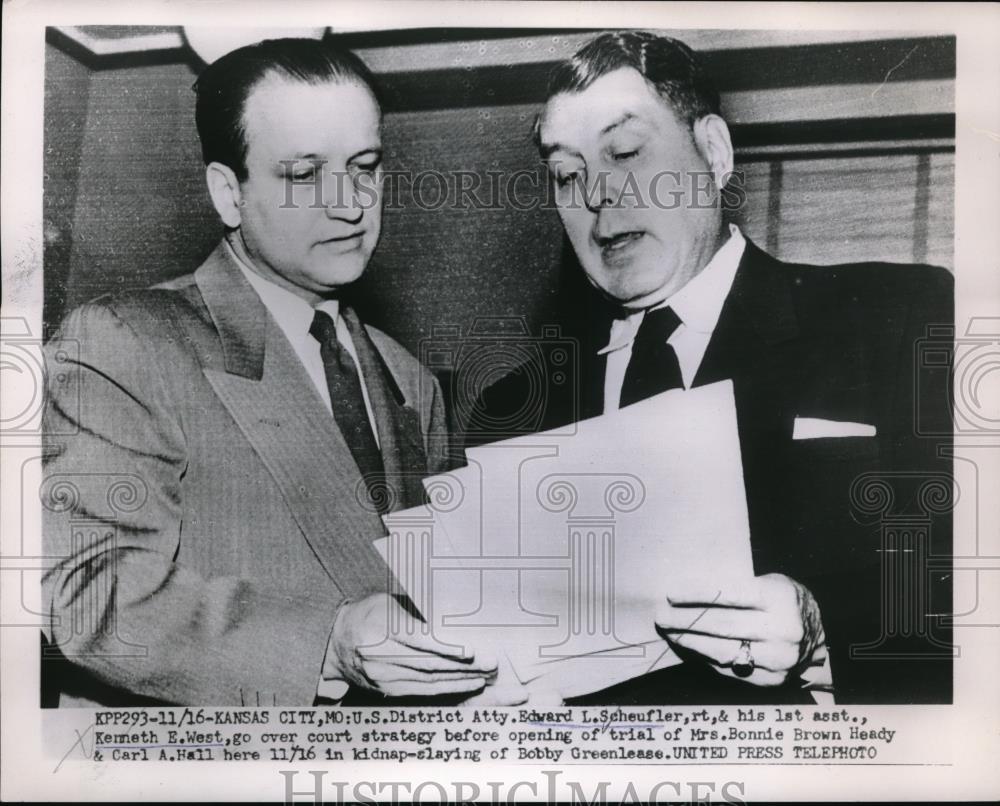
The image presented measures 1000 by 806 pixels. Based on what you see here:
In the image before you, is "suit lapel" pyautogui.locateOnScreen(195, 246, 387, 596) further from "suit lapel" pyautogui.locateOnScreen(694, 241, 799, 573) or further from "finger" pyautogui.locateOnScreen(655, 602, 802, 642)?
"suit lapel" pyautogui.locateOnScreen(694, 241, 799, 573)

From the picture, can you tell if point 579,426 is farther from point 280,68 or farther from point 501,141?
point 280,68

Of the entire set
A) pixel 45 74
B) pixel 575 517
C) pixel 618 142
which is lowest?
pixel 575 517

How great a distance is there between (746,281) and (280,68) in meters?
1.28

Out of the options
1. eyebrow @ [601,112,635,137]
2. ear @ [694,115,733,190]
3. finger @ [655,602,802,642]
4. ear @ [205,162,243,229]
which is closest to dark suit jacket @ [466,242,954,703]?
finger @ [655,602,802,642]

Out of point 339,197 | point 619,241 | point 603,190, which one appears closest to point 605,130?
point 603,190

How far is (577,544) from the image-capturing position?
241 centimetres

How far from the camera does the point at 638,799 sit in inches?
95.1

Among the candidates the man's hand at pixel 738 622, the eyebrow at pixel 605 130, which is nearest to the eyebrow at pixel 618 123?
the eyebrow at pixel 605 130

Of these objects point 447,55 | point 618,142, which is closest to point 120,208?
point 447,55

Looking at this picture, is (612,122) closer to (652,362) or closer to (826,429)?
(652,362)

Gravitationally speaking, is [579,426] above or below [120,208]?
below

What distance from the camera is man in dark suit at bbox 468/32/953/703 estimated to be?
2.41m

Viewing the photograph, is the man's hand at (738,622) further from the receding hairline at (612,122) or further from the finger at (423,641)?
the receding hairline at (612,122)

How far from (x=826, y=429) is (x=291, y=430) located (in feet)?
4.37
